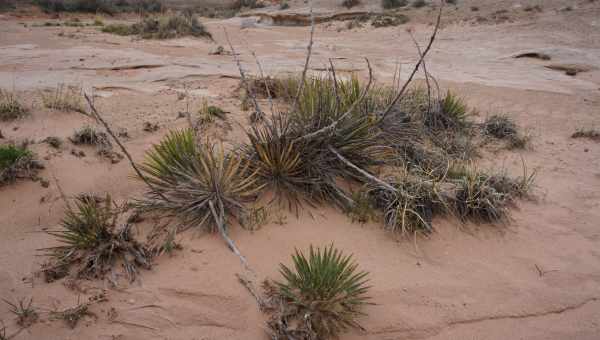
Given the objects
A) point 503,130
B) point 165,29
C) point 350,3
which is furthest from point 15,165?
point 350,3

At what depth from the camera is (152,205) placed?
3.03 metres

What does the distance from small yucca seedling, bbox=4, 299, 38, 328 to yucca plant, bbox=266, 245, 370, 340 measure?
1357 mm

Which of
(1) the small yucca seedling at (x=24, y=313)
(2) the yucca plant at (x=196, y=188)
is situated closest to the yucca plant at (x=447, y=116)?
(2) the yucca plant at (x=196, y=188)

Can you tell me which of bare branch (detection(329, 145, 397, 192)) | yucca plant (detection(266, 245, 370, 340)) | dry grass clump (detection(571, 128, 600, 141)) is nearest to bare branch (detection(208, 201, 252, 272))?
yucca plant (detection(266, 245, 370, 340))

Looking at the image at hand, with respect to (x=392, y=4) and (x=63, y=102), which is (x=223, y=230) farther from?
(x=392, y=4)

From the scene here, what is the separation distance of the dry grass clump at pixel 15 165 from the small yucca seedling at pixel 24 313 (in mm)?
1491

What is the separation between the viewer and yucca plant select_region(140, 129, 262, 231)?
293cm

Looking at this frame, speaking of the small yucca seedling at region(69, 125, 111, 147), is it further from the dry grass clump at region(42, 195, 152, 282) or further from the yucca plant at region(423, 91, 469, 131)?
the yucca plant at region(423, 91, 469, 131)

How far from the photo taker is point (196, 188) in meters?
3.00

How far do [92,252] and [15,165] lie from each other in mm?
1461

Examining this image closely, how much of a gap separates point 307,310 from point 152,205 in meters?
1.54

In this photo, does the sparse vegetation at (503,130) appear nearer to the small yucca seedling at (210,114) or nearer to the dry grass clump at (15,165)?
the small yucca seedling at (210,114)

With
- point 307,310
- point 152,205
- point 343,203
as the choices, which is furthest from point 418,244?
point 152,205

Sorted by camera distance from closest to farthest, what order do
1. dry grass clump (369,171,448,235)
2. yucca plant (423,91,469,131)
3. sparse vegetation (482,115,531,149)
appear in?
dry grass clump (369,171,448,235), yucca plant (423,91,469,131), sparse vegetation (482,115,531,149)
